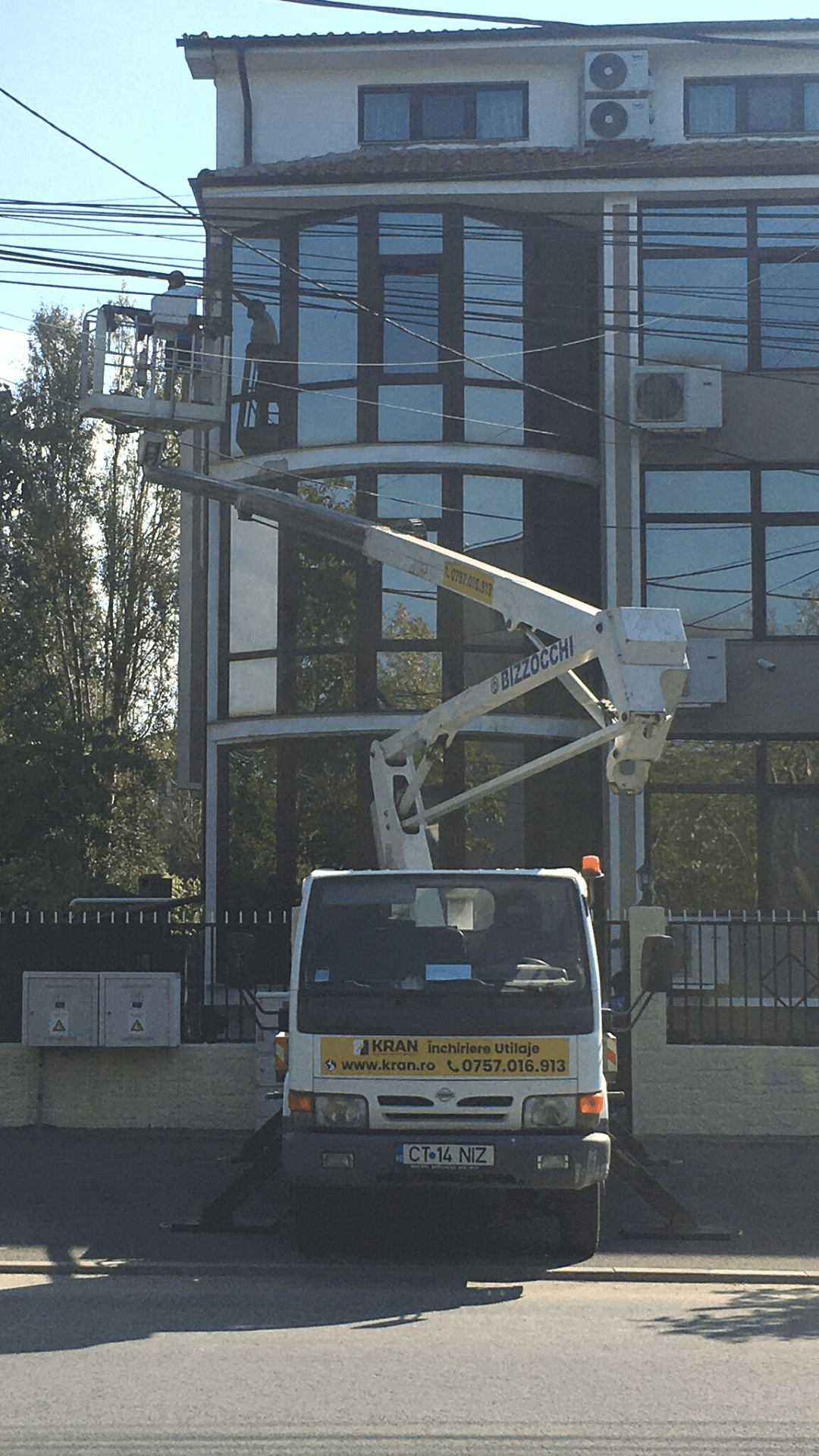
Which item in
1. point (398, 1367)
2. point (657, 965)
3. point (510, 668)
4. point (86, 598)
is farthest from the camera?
point (86, 598)

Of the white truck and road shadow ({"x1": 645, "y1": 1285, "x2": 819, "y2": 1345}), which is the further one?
the white truck

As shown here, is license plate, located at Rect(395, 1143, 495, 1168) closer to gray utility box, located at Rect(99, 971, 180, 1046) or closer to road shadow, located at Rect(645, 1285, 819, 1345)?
road shadow, located at Rect(645, 1285, 819, 1345)

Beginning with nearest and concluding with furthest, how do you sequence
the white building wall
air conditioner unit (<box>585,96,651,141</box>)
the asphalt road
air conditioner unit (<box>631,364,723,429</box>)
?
the asphalt road, air conditioner unit (<box>631,364,723,429</box>), air conditioner unit (<box>585,96,651,141</box>), the white building wall

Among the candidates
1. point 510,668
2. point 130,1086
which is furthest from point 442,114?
A: point 130,1086

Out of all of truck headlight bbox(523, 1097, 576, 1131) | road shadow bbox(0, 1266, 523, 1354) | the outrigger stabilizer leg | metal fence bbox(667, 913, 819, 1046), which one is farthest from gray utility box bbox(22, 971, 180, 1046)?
truck headlight bbox(523, 1097, 576, 1131)

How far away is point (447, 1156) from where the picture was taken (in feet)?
30.2

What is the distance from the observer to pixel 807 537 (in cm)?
2019

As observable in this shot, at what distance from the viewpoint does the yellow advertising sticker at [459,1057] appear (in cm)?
928

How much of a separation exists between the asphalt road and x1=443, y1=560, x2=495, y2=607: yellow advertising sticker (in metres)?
4.99

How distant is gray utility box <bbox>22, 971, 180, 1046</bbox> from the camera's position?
46.2ft

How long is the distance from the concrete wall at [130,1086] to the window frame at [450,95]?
13581mm

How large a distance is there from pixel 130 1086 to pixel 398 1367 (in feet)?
25.1

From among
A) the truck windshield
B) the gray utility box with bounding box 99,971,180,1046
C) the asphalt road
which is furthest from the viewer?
the gray utility box with bounding box 99,971,180,1046

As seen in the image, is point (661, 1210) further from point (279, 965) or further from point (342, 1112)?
point (279, 965)
